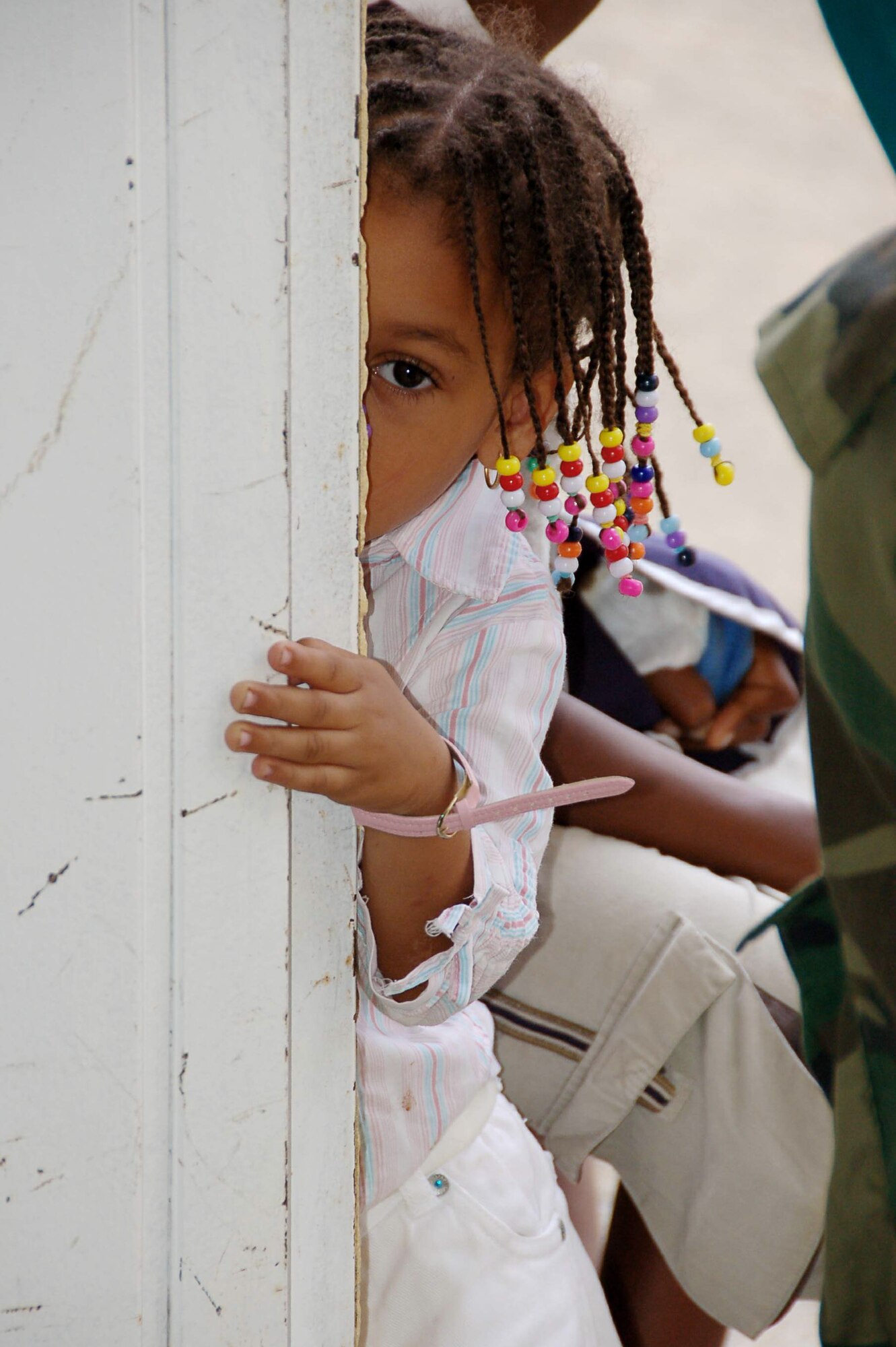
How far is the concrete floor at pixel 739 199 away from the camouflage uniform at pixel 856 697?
281 centimetres

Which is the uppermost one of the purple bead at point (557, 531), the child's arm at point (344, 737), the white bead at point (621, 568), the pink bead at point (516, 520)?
the pink bead at point (516, 520)

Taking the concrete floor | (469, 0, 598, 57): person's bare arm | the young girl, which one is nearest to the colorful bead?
the young girl

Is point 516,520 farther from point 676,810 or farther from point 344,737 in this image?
point 676,810

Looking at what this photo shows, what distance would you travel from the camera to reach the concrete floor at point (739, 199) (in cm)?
346

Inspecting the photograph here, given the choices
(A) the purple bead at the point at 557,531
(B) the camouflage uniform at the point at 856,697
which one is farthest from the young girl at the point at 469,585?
(B) the camouflage uniform at the point at 856,697

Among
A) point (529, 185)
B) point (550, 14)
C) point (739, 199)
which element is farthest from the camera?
point (739, 199)

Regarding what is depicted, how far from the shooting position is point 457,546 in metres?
0.89

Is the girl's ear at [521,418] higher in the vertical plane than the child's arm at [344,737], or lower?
higher

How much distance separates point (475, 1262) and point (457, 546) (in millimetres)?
507

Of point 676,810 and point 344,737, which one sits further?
point 676,810

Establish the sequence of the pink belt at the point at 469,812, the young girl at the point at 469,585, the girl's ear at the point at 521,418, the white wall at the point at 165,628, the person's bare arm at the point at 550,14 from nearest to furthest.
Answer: the white wall at the point at 165,628 < the pink belt at the point at 469,812 < the young girl at the point at 469,585 < the girl's ear at the point at 521,418 < the person's bare arm at the point at 550,14

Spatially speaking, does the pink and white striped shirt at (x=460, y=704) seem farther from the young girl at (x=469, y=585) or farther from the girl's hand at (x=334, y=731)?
the girl's hand at (x=334, y=731)

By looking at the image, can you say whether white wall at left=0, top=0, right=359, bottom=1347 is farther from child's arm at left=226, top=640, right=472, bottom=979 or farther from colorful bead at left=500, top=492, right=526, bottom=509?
colorful bead at left=500, top=492, right=526, bottom=509

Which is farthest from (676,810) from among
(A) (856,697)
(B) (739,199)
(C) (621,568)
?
(B) (739,199)
